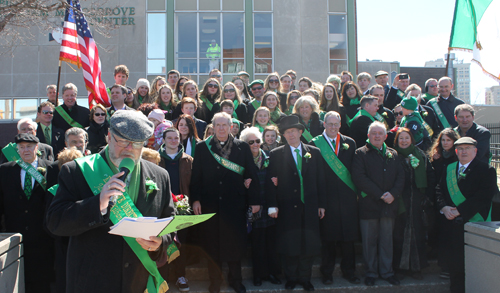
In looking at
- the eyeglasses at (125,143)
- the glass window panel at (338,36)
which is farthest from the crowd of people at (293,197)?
the glass window panel at (338,36)

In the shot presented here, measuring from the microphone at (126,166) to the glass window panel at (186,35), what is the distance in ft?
50.8

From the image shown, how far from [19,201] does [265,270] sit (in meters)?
3.06

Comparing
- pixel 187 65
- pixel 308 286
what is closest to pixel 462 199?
pixel 308 286

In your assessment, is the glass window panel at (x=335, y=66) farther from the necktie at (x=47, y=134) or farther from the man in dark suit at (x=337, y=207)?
the necktie at (x=47, y=134)

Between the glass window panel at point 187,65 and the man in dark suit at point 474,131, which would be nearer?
the man in dark suit at point 474,131

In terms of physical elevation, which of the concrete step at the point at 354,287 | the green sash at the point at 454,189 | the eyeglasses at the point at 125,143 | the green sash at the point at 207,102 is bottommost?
the concrete step at the point at 354,287

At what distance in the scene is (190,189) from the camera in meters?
5.06

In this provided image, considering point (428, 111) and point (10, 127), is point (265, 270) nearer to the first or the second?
point (428, 111)

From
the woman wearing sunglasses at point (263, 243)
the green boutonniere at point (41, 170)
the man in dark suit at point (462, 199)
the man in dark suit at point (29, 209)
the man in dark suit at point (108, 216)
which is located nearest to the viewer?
the man in dark suit at point (108, 216)

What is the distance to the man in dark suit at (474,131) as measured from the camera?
584cm

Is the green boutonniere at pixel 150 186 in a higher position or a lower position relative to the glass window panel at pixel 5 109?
lower

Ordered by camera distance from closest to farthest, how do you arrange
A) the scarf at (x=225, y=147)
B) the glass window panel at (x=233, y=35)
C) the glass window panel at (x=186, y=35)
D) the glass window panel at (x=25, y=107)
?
the scarf at (x=225, y=147) < the glass window panel at (x=25, y=107) < the glass window panel at (x=186, y=35) < the glass window panel at (x=233, y=35)

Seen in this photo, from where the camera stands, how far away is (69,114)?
22.1 ft

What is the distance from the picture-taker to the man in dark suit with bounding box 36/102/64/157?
637 cm
